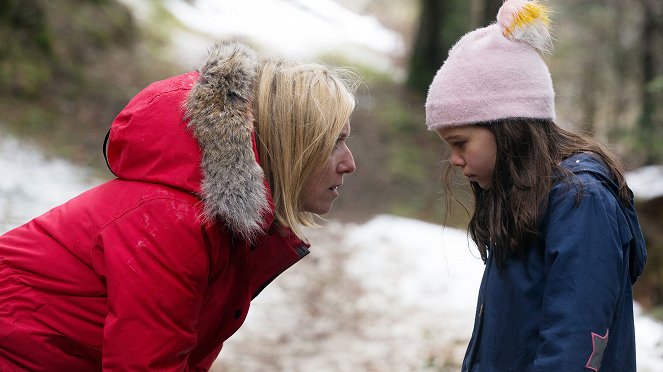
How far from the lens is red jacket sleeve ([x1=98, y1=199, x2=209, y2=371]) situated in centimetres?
193

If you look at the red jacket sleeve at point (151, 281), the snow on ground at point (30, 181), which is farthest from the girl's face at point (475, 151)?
the snow on ground at point (30, 181)

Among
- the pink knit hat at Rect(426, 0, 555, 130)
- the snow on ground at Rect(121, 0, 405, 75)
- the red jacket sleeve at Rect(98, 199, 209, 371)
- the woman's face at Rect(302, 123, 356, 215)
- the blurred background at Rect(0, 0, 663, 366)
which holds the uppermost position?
the pink knit hat at Rect(426, 0, 555, 130)

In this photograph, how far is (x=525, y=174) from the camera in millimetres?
2285

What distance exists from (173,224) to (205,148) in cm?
25

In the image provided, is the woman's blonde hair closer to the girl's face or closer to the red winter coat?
the red winter coat

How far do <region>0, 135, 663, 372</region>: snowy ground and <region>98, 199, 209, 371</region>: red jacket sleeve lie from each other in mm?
3034

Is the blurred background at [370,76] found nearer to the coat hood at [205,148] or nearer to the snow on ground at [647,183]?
the snow on ground at [647,183]

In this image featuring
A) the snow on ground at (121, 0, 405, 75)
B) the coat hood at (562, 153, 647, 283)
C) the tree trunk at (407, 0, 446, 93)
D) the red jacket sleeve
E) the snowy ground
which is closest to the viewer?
the red jacket sleeve

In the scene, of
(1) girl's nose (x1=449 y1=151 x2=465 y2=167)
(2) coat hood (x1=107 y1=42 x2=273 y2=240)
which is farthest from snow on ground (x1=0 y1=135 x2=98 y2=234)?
(1) girl's nose (x1=449 y1=151 x2=465 y2=167)

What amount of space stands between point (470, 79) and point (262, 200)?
0.82 m

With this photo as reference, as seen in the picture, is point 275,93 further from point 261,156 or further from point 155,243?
point 155,243

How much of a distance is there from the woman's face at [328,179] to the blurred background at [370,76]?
57 cm

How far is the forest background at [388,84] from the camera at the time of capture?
943cm

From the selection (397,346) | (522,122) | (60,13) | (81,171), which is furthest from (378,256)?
(60,13)
